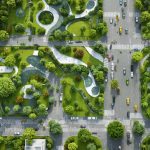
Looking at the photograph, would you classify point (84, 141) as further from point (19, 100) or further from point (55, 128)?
point (19, 100)

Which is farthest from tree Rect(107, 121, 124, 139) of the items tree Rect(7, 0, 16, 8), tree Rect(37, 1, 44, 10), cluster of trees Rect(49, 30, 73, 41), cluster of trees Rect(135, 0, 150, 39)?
tree Rect(7, 0, 16, 8)

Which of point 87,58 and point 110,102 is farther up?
point 87,58

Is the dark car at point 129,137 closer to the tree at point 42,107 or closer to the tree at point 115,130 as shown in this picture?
the tree at point 115,130

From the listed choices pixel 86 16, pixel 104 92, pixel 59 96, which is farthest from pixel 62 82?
pixel 86 16

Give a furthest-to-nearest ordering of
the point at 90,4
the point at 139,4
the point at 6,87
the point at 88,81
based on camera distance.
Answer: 1. the point at 90,4
2. the point at 139,4
3. the point at 88,81
4. the point at 6,87

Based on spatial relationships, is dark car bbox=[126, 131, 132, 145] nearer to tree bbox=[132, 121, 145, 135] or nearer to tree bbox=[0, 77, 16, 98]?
tree bbox=[132, 121, 145, 135]

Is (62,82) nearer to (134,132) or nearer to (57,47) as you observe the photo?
(57,47)

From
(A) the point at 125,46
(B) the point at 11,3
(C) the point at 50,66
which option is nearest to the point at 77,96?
(C) the point at 50,66
